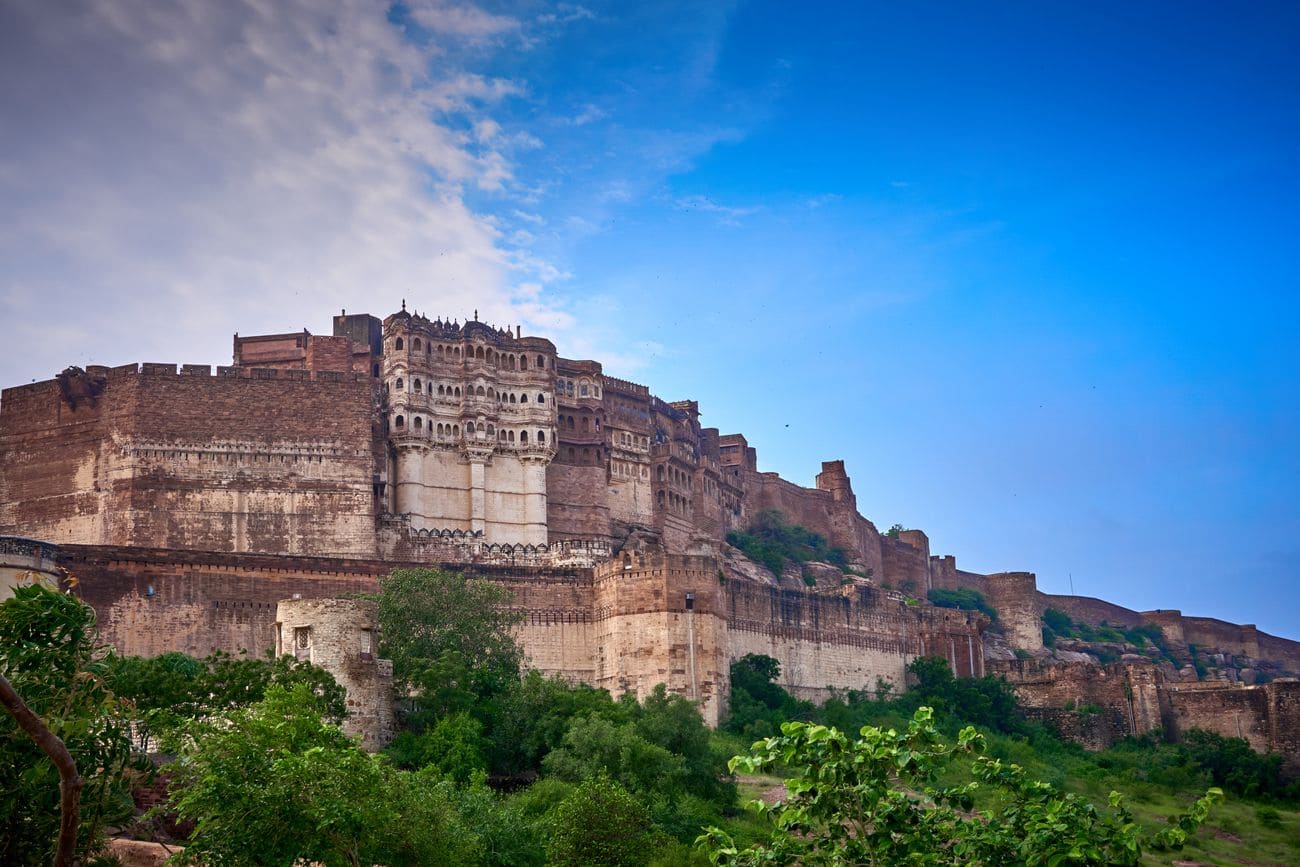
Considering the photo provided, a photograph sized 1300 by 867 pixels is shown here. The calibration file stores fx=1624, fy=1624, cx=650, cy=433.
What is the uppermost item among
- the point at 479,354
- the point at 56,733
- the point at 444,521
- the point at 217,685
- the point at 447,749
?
the point at 479,354

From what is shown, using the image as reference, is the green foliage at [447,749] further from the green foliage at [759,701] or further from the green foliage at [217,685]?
the green foliage at [759,701]

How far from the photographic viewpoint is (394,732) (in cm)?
4066

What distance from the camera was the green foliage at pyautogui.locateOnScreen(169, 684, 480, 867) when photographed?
82.6ft

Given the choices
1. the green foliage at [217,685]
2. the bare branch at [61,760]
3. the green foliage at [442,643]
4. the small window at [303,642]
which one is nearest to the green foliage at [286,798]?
the green foliage at [217,685]

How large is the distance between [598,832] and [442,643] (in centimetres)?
1317

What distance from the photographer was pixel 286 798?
2566 cm

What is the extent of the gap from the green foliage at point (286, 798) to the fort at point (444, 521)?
70.8ft

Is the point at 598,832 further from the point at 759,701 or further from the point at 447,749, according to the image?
the point at 759,701

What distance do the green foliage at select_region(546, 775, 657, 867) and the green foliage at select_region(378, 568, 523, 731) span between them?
8.61 m

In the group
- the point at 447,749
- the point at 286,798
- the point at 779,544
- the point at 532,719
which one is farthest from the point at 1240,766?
the point at 286,798

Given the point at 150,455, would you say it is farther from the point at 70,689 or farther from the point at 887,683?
the point at 70,689

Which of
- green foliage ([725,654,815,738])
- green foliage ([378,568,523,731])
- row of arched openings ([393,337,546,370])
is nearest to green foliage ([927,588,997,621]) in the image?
row of arched openings ([393,337,546,370])

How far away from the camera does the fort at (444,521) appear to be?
2052 inches

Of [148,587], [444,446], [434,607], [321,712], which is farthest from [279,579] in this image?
[321,712]
